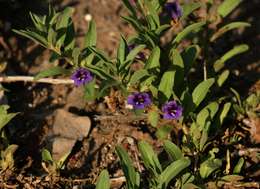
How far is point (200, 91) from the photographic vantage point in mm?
3713

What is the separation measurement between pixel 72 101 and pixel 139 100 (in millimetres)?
933

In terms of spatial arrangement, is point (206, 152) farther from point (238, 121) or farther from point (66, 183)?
point (66, 183)

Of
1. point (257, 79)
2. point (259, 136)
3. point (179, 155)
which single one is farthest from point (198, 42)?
point (179, 155)

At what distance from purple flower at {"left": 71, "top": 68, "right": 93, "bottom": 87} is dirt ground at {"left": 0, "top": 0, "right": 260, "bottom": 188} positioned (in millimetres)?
600

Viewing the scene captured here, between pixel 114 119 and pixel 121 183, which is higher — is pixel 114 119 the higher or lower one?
the higher one

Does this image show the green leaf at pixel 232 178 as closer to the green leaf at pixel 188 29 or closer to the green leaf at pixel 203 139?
the green leaf at pixel 203 139

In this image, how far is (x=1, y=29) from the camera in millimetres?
4859

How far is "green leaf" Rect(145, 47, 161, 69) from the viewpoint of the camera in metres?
3.62

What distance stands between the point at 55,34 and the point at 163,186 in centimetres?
124

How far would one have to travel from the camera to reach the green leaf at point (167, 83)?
11.8 ft

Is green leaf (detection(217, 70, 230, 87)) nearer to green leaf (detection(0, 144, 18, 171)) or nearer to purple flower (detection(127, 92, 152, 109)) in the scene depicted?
purple flower (detection(127, 92, 152, 109))

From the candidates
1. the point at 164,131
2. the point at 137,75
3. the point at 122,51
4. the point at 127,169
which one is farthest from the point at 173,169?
the point at 122,51

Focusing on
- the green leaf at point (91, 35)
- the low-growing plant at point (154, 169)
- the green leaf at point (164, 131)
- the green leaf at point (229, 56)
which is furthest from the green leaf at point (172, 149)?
the green leaf at point (229, 56)

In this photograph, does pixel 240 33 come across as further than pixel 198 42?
Yes
